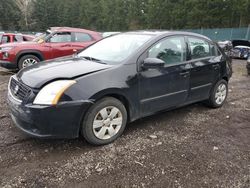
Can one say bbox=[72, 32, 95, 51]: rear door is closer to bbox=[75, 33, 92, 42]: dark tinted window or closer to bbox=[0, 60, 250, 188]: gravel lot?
bbox=[75, 33, 92, 42]: dark tinted window

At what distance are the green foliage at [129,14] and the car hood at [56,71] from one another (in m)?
28.2

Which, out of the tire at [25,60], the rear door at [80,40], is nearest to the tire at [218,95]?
the rear door at [80,40]

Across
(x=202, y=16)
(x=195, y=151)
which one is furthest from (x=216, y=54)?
(x=202, y=16)

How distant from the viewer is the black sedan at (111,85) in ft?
9.73

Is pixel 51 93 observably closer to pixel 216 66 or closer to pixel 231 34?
pixel 216 66

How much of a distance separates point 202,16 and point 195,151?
3129 centimetres

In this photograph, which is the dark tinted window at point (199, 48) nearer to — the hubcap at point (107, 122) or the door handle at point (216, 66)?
the door handle at point (216, 66)

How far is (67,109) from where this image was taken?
117 inches

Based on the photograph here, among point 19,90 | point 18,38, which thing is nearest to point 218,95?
point 19,90

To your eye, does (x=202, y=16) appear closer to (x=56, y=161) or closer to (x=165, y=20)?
(x=165, y=20)

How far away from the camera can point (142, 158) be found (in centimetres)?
312

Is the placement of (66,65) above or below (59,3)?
below

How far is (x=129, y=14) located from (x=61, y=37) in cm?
3890

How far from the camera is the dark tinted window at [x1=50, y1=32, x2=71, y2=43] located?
8.44 meters
